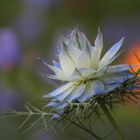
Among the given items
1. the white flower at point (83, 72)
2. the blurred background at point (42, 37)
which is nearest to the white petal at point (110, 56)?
the white flower at point (83, 72)

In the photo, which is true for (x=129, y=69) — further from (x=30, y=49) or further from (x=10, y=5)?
(x=10, y=5)

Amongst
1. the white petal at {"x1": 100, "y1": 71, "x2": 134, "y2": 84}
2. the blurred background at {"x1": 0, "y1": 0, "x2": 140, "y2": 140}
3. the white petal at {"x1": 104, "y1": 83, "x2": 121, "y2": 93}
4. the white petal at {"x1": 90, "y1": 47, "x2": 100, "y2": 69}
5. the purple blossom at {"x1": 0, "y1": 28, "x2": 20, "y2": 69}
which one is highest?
the white petal at {"x1": 90, "y1": 47, "x2": 100, "y2": 69}

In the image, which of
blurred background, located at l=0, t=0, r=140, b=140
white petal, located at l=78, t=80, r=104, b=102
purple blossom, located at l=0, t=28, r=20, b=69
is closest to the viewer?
white petal, located at l=78, t=80, r=104, b=102

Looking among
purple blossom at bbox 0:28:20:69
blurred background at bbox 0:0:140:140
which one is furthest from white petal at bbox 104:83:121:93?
purple blossom at bbox 0:28:20:69

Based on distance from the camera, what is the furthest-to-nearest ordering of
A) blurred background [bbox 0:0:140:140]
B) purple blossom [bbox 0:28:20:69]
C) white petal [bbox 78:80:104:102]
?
purple blossom [bbox 0:28:20:69] → blurred background [bbox 0:0:140:140] → white petal [bbox 78:80:104:102]

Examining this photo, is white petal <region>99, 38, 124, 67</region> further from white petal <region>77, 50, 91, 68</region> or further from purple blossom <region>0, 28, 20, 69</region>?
purple blossom <region>0, 28, 20, 69</region>

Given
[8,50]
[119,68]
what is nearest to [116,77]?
[119,68]

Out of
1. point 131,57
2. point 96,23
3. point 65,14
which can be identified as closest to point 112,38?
point 96,23

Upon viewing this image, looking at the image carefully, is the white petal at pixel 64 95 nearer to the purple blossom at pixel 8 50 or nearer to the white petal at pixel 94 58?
the white petal at pixel 94 58
